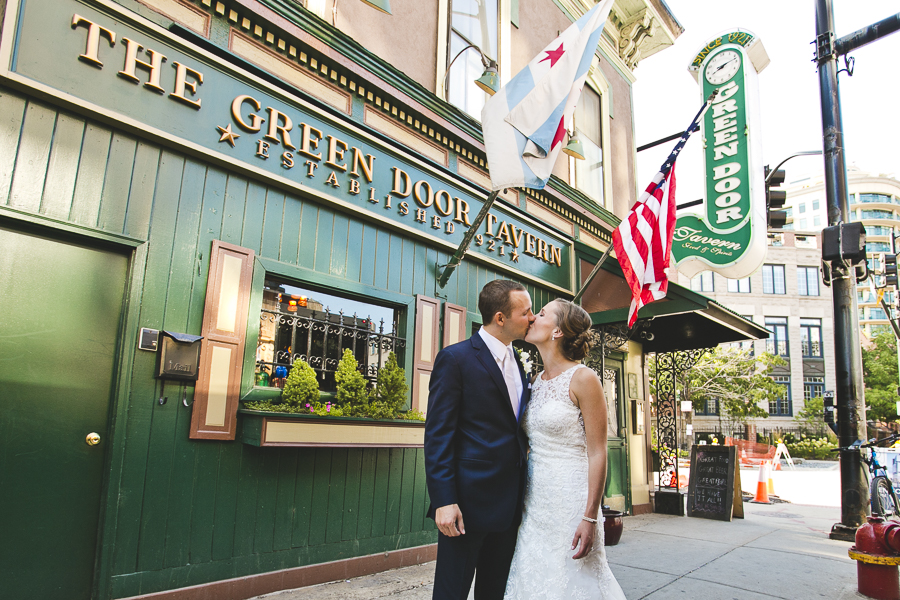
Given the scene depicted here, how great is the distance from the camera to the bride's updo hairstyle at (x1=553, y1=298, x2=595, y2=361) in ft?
9.63

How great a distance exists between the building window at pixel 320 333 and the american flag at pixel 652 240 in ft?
9.09

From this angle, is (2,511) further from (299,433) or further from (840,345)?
(840,345)

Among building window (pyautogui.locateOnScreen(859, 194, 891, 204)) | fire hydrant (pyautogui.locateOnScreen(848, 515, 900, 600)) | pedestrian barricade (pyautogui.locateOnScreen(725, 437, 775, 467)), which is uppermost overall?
building window (pyautogui.locateOnScreen(859, 194, 891, 204))

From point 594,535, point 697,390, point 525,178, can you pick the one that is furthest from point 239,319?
point 697,390

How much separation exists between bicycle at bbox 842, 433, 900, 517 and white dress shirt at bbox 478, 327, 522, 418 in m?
5.59

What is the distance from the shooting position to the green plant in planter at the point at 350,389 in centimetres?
481

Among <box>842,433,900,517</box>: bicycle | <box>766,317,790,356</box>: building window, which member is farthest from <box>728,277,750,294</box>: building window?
<box>842,433,900,517</box>: bicycle

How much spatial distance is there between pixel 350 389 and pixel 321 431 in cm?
51

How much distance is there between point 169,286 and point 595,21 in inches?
179

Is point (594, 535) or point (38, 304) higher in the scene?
point (38, 304)

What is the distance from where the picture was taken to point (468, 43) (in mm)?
7531

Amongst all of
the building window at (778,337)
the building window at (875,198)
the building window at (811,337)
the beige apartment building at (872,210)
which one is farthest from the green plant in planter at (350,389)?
the building window at (875,198)

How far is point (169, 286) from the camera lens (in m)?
4.08

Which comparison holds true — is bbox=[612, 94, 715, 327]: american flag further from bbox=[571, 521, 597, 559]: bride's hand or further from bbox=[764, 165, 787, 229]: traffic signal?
bbox=[571, 521, 597, 559]: bride's hand
